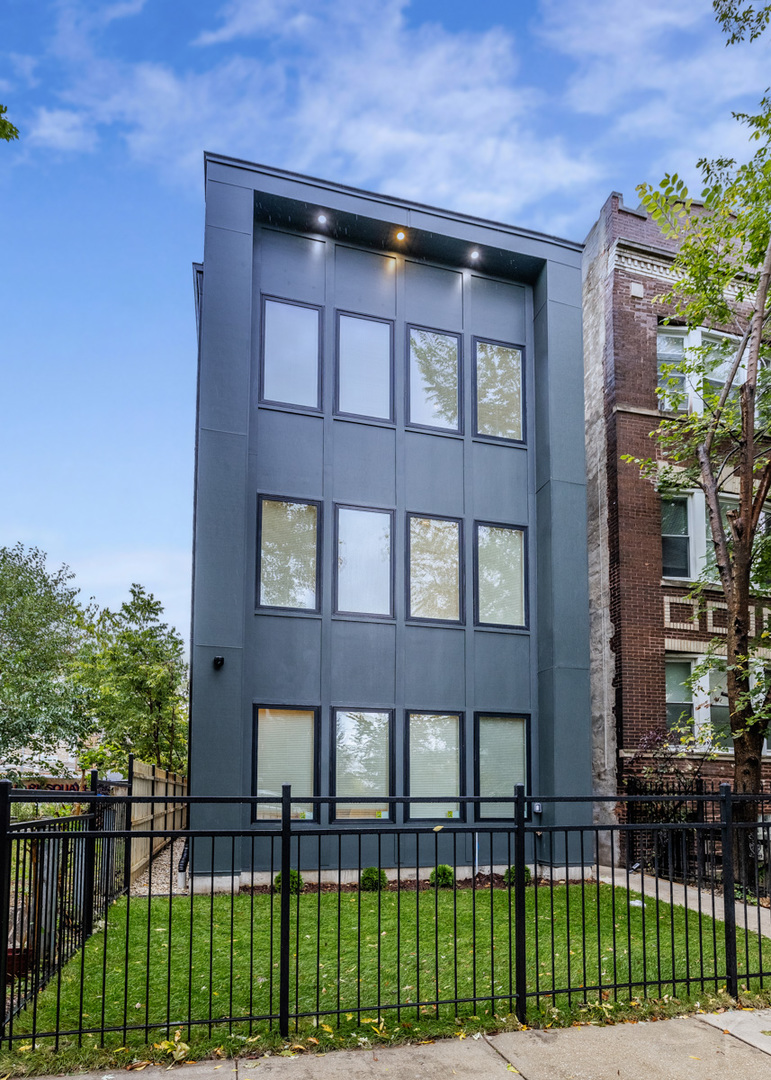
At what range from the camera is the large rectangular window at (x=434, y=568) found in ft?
41.2

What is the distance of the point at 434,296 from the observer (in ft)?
44.1

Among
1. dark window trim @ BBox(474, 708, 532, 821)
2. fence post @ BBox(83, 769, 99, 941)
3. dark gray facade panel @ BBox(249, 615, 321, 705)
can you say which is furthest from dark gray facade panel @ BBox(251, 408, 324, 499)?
fence post @ BBox(83, 769, 99, 941)

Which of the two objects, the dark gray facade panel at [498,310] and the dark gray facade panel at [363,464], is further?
the dark gray facade panel at [498,310]

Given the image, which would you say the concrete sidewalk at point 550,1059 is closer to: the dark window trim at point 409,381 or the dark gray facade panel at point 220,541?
the dark gray facade panel at point 220,541

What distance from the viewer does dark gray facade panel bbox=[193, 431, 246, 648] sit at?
10852 mm

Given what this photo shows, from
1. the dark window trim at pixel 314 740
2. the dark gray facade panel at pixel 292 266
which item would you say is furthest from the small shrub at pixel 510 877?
the dark gray facade panel at pixel 292 266

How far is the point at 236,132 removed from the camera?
31859mm

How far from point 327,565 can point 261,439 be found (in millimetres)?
2121

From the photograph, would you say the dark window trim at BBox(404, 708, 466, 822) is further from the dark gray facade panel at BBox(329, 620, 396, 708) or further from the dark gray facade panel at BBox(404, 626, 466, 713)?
the dark gray facade panel at BBox(329, 620, 396, 708)

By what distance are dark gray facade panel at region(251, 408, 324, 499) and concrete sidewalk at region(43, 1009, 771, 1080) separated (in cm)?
834

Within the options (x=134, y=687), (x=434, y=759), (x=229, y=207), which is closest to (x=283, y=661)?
(x=434, y=759)

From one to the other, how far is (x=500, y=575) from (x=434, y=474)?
1.98m

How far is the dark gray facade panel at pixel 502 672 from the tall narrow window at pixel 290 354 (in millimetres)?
4651

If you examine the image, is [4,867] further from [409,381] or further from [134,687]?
[134,687]
